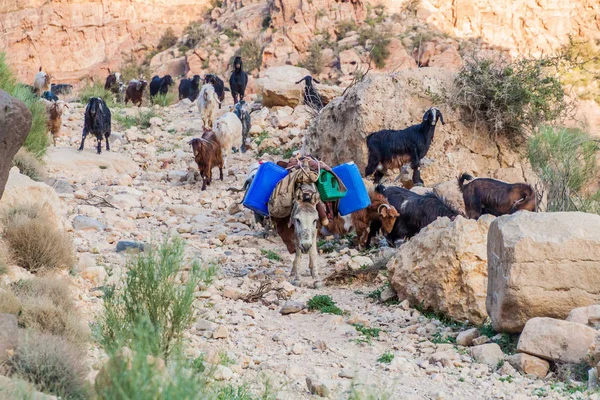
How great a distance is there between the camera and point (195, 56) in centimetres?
Result: 4469

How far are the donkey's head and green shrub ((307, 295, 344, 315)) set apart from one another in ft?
2.90

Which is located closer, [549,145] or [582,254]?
[582,254]

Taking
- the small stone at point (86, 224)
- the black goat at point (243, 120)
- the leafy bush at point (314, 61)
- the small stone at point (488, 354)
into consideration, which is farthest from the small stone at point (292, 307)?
the leafy bush at point (314, 61)

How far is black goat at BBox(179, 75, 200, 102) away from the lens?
2895 cm

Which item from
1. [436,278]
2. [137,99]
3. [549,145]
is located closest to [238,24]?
[137,99]

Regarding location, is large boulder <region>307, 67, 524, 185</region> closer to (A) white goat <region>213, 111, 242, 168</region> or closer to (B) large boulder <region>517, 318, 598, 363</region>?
(A) white goat <region>213, 111, 242, 168</region>

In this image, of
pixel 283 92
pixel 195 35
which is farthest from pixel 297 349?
pixel 195 35

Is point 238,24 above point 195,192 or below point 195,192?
above

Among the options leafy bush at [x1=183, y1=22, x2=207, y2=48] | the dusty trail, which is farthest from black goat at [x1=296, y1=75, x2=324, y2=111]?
leafy bush at [x1=183, y1=22, x2=207, y2=48]

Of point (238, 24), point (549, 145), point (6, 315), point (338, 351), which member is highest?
point (238, 24)

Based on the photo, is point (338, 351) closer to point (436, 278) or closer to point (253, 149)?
point (436, 278)

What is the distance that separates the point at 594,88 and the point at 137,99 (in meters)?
17.9

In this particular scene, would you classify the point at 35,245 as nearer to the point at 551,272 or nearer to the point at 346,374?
the point at 346,374

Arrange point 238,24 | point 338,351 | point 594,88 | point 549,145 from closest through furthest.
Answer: point 338,351, point 549,145, point 594,88, point 238,24
